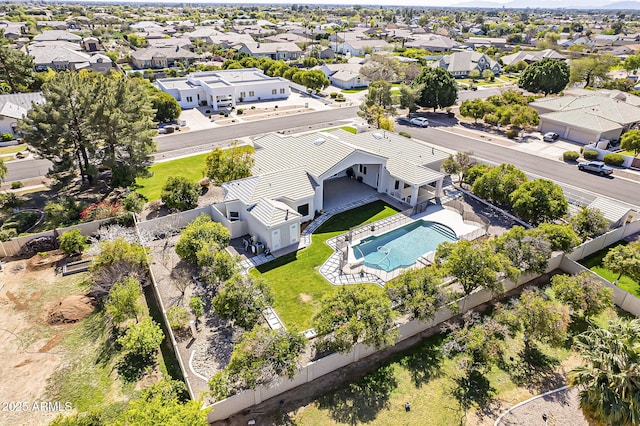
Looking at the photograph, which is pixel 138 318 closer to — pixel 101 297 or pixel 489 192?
pixel 101 297

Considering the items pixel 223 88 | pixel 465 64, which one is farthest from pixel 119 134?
pixel 465 64

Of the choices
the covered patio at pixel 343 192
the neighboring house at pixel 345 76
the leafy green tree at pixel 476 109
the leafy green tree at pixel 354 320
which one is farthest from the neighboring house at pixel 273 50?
the leafy green tree at pixel 354 320

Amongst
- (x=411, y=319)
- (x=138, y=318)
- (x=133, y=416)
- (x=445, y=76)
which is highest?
(x=445, y=76)

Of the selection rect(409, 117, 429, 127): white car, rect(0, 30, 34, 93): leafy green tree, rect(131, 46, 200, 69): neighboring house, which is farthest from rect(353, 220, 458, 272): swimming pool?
rect(131, 46, 200, 69): neighboring house

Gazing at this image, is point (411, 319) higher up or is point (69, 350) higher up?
point (411, 319)

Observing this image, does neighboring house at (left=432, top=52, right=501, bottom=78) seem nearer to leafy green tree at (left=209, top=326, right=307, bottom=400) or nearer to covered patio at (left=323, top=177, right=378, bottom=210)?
covered patio at (left=323, top=177, right=378, bottom=210)

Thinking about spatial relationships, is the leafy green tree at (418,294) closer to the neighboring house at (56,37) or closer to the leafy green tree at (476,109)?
the leafy green tree at (476,109)

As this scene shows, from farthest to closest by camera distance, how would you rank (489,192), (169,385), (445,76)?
1. (445,76)
2. (489,192)
3. (169,385)

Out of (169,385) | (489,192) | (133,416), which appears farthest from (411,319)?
(489,192)
